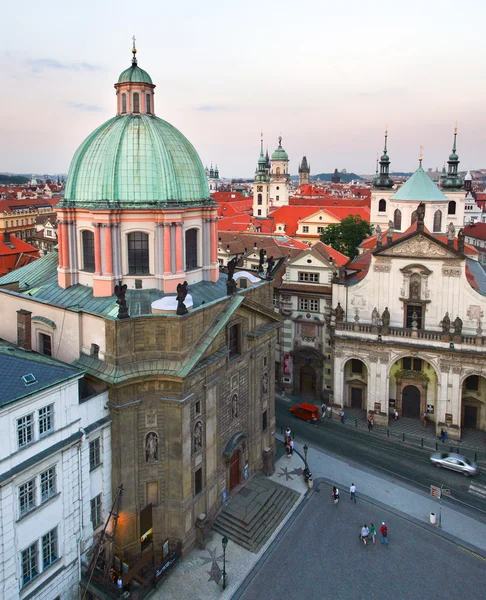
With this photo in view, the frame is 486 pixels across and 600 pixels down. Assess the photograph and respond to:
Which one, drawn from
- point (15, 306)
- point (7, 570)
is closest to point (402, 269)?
point (15, 306)

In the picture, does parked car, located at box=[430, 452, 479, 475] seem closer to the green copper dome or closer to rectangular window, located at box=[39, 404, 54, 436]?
rectangular window, located at box=[39, 404, 54, 436]

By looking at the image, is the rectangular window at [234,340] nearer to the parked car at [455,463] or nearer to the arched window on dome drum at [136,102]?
the arched window on dome drum at [136,102]

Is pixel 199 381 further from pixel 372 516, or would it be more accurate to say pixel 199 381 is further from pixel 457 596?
pixel 457 596

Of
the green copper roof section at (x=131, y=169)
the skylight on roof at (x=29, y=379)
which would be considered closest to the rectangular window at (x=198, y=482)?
the skylight on roof at (x=29, y=379)

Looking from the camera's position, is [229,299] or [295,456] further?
[295,456]

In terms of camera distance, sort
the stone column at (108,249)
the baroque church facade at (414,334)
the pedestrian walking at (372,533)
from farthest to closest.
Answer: the baroque church facade at (414,334) → the pedestrian walking at (372,533) → the stone column at (108,249)

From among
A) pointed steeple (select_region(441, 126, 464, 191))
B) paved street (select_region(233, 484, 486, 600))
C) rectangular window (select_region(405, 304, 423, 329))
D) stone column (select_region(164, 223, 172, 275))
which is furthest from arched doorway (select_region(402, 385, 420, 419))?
pointed steeple (select_region(441, 126, 464, 191))
